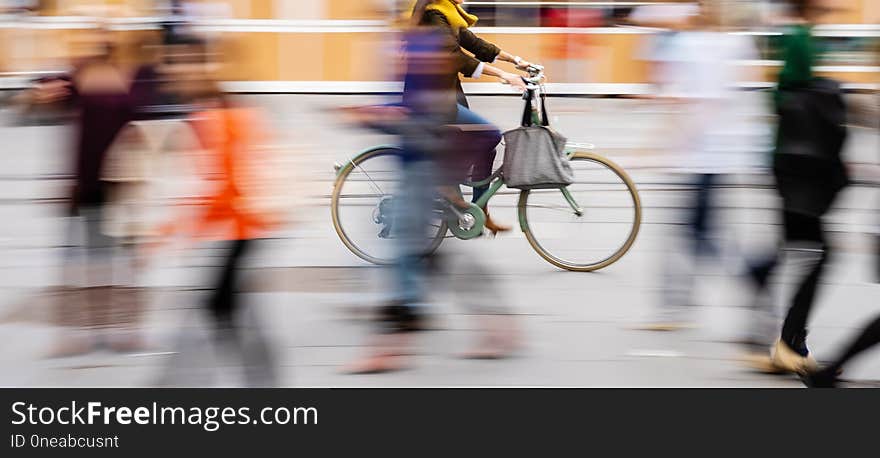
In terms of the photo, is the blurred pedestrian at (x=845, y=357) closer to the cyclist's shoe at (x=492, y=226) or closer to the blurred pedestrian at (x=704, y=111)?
the blurred pedestrian at (x=704, y=111)

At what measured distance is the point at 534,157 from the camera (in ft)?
20.0

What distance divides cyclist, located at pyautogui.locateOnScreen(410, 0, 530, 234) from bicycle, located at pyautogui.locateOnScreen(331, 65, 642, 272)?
75 mm

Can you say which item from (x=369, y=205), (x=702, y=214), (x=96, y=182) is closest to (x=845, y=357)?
(x=702, y=214)

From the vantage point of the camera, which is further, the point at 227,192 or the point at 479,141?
the point at 479,141

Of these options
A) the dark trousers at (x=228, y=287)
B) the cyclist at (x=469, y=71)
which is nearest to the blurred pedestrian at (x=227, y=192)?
the dark trousers at (x=228, y=287)

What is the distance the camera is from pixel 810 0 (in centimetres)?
458

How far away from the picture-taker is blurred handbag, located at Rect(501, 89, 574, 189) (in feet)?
19.9

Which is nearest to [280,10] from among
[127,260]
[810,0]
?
[127,260]

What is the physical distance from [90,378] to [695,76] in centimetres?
294

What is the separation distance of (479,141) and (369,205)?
28.6 inches

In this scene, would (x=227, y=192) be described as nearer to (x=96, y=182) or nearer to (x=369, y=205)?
(x=96, y=182)

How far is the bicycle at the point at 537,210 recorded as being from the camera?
612 centimetres

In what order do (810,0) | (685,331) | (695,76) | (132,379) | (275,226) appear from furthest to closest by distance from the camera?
(685,331), (695,76), (132,379), (810,0), (275,226)

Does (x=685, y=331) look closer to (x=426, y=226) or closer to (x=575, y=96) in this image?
(x=426, y=226)
